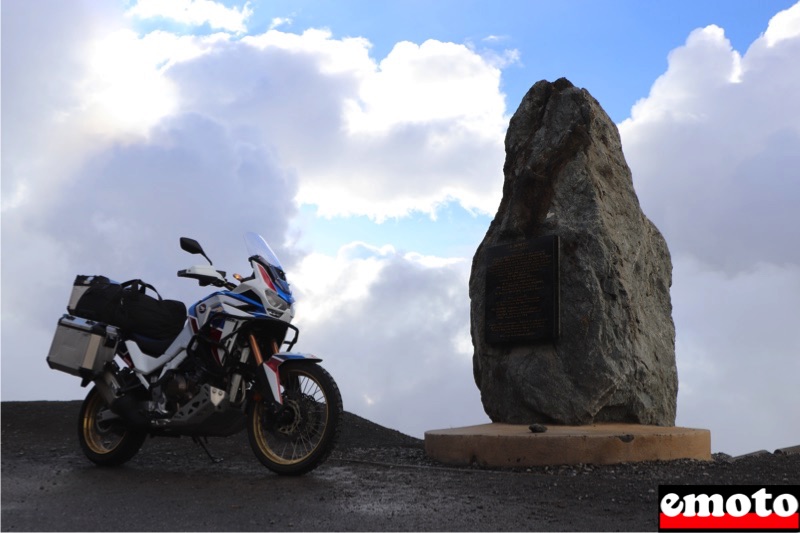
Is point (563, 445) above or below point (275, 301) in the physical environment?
below

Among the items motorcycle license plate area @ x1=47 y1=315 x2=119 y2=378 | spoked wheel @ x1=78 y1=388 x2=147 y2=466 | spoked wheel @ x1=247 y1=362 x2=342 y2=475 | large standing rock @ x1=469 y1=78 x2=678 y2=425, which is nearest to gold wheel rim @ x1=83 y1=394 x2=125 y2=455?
spoked wheel @ x1=78 y1=388 x2=147 y2=466

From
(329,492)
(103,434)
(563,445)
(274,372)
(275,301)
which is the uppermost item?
(275,301)

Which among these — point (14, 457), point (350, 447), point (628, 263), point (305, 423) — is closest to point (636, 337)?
point (628, 263)

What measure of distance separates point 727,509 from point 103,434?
16.0 ft

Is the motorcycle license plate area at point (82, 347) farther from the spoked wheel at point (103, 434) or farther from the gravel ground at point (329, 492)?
the gravel ground at point (329, 492)

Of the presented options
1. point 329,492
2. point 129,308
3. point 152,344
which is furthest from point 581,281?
point 129,308

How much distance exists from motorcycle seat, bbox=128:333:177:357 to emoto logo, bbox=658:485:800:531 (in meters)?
3.79

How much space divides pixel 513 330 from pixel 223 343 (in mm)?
3316

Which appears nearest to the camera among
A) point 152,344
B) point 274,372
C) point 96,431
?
point 274,372

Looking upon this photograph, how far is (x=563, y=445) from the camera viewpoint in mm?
6961

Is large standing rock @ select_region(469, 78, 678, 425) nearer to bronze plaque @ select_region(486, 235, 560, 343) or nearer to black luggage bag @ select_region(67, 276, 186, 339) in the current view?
bronze plaque @ select_region(486, 235, 560, 343)

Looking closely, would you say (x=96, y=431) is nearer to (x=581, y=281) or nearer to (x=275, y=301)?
(x=275, y=301)

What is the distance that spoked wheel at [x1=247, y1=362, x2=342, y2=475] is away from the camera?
5.49 meters

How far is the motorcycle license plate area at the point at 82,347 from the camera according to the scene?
6.44 metres
